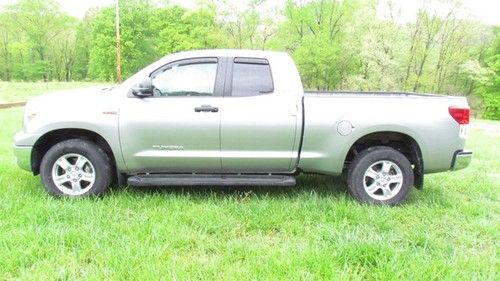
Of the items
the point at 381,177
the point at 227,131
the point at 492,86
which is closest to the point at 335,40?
the point at 492,86

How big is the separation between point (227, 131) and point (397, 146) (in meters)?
2.11

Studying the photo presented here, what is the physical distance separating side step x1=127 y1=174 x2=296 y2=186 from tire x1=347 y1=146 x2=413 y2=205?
0.77 meters

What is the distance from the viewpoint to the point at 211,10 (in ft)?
120

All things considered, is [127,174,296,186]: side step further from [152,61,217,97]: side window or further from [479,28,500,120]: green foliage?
[479,28,500,120]: green foliage

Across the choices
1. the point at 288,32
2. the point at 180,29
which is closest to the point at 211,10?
the point at 180,29

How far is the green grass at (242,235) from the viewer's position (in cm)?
329

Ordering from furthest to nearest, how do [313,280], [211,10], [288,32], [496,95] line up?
[496,95] → [288,32] → [211,10] → [313,280]

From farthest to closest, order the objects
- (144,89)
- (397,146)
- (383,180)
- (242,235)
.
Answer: (397,146) → (383,180) → (144,89) → (242,235)

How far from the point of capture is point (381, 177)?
205 inches

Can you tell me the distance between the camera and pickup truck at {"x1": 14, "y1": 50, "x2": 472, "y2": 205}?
4.95 meters

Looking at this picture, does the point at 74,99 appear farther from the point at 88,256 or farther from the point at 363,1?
the point at 363,1

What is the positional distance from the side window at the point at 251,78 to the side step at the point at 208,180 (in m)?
0.96

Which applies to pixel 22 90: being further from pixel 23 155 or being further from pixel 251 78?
pixel 251 78

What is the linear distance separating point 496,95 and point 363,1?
16.1 m
